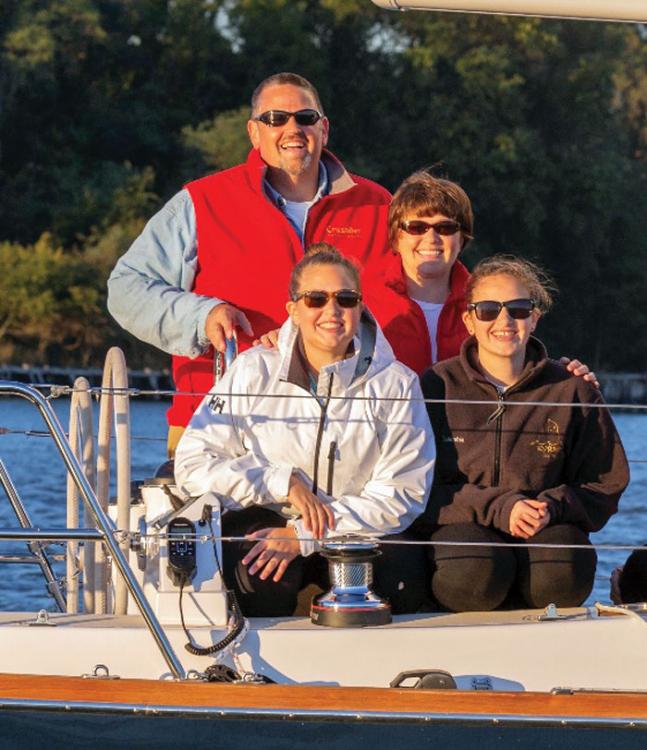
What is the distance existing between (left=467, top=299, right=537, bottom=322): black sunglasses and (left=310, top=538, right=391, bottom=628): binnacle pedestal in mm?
762

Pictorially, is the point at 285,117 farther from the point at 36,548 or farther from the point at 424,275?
the point at 36,548

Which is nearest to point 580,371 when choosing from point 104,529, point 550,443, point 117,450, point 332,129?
point 550,443

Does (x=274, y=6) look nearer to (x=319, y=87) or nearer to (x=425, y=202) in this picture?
(x=319, y=87)

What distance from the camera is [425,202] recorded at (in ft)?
17.9

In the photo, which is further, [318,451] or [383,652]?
[318,451]

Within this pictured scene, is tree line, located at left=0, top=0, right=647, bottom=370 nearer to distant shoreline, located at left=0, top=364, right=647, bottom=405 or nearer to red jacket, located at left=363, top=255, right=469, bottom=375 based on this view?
distant shoreline, located at left=0, top=364, right=647, bottom=405

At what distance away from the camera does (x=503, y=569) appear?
482 centimetres

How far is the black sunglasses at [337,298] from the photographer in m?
4.83

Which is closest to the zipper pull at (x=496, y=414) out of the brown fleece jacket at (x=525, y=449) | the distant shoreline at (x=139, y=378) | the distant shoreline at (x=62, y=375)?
the brown fleece jacket at (x=525, y=449)

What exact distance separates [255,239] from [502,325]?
1075 millimetres

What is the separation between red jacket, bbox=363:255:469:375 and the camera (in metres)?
5.55

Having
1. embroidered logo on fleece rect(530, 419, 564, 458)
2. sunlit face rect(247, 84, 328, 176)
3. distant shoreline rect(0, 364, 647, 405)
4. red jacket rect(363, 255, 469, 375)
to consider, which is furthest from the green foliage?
embroidered logo on fleece rect(530, 419, 564, 458)

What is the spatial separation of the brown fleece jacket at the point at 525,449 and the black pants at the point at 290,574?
165 millimetres

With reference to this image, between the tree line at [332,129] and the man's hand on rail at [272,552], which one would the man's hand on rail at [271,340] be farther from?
the tree line at [332,129]
